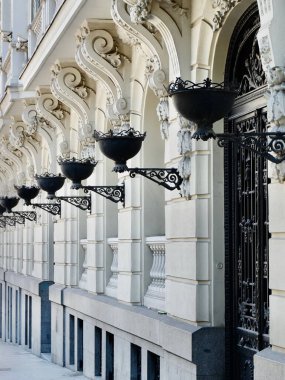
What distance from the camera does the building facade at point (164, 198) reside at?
36.0ft

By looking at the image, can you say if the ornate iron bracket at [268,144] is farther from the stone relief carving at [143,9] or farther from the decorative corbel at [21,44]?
the decorative corbel at [21,44]

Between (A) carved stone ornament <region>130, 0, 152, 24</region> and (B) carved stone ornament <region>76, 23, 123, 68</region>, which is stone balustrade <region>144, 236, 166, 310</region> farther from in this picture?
(A) carved stone ornament <region>130, 0, 152, 24</region>


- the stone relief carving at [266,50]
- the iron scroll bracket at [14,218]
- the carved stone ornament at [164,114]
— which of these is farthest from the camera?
the iron scroll bracket at [14,218]

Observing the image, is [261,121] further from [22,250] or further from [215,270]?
[22,250]

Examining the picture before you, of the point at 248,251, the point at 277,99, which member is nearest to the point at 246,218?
the point at 248,251

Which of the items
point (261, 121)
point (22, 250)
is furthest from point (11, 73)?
point (261, 121)

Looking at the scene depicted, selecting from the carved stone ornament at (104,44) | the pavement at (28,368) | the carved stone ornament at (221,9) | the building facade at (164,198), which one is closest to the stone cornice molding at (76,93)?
the building facade at (164,198)

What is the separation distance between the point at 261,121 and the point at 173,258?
244cm

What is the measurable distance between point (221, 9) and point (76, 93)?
7.82 metres

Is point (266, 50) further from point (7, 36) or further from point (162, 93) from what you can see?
point (7, 36)

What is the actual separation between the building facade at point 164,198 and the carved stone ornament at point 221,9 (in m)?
0.02

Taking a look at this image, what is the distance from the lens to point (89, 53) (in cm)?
1608

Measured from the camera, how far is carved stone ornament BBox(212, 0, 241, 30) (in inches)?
443

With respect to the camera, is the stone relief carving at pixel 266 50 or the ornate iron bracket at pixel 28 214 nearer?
the stone relief carving at pixel 266 50
